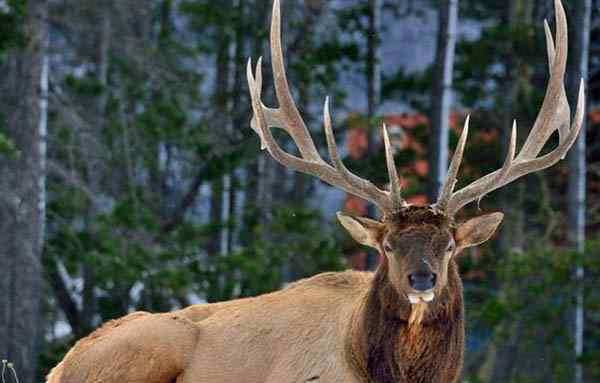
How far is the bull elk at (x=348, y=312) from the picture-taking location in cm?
689


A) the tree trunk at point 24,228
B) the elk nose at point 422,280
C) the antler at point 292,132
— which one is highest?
the antler at point 292,132

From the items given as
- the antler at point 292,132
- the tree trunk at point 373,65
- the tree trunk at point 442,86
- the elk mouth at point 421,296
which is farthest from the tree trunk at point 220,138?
the elk mouth at point 421,296

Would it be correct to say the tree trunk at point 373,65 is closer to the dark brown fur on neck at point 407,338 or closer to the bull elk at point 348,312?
the bull elk at point 348,312

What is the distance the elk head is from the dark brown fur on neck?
0.13 m

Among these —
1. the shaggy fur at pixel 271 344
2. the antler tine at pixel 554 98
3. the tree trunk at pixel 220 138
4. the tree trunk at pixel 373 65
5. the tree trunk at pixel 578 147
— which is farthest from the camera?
the tree trunk at pixel 373 65

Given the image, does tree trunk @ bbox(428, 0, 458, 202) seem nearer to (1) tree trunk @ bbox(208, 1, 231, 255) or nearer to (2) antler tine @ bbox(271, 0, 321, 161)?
(1) tree trunk @ bbox(208, 1, 231, 255)

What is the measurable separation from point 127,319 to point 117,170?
6.97 meters

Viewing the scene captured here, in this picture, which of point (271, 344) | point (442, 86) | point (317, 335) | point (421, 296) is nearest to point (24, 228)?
point (442, 86)

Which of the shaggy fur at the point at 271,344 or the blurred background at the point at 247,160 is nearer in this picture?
the shaggy fur at the point at 271,344

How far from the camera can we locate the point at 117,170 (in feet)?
49.1

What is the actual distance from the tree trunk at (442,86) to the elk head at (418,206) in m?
7.90

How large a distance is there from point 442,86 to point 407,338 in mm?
9111

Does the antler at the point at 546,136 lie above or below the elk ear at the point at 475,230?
above

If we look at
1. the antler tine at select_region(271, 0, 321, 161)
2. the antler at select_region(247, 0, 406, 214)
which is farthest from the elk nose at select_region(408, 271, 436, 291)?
the antler tine at select_region(271, 0, 321, 161)
